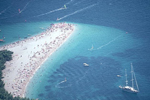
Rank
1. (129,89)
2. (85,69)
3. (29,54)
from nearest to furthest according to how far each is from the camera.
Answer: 1. (129,89)
2. (85,69)
3. (29,54)

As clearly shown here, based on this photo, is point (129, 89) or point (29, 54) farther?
point (29, 54)

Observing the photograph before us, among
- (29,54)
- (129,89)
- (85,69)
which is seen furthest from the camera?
(29,54)

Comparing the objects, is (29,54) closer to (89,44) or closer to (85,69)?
(85,69)

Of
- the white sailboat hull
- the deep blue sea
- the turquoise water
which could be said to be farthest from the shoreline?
the white sailboat hull

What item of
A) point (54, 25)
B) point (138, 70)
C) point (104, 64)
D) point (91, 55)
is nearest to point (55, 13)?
point (54, 25)

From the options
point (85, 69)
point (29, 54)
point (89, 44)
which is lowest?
point (85, 69)

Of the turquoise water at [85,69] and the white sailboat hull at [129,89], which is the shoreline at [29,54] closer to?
the turquoise water at [85,69]

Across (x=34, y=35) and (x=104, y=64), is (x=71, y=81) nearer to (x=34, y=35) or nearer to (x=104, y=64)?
(x=104, y=64)

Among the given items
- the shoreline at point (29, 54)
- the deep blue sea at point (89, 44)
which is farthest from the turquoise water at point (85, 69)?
the shoreline at point (29, 54)

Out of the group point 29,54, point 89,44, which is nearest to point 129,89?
point 89,44
